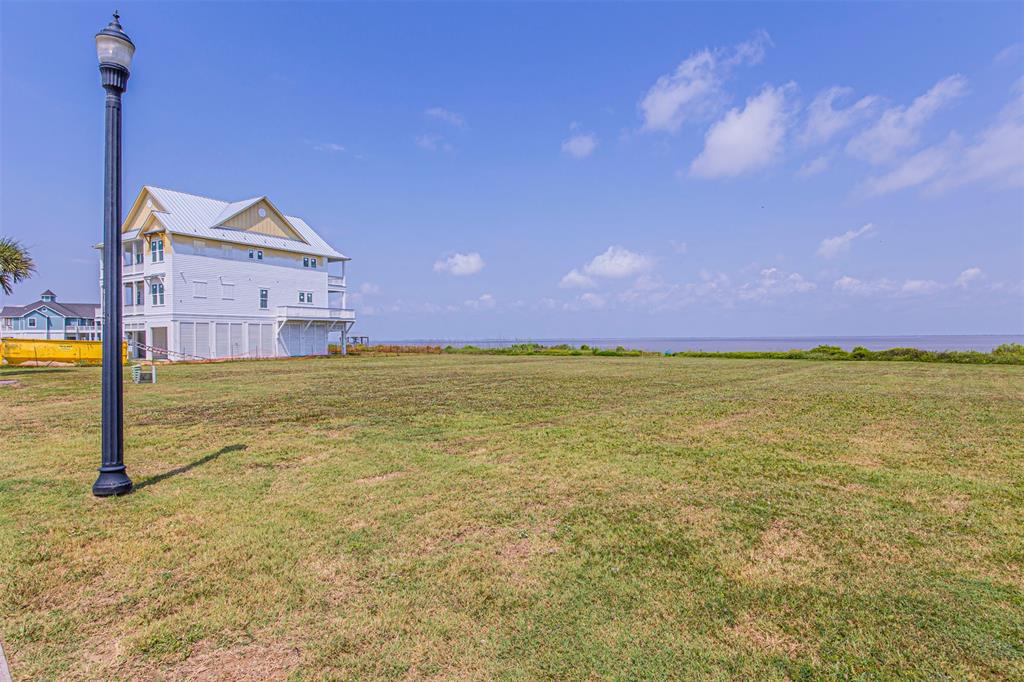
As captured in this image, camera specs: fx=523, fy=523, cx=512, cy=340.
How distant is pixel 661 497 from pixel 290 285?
34458mm

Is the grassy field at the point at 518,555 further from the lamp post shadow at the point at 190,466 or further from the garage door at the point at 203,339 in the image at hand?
the garage door at the point at 203,339

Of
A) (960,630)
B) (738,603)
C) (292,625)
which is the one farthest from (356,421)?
(960,630)

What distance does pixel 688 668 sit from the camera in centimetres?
228

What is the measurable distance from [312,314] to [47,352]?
13449mm

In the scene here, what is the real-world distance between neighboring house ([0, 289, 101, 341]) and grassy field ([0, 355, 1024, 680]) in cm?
6549

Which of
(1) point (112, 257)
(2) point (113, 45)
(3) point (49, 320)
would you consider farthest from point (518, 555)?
(3) point (49, 320)

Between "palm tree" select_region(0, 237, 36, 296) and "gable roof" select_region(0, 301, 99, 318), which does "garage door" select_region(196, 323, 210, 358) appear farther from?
"gable roof" select_region(0, 301, 99, 318)

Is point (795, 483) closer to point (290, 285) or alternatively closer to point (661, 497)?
point (661, 497)

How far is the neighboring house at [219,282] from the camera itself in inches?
1134

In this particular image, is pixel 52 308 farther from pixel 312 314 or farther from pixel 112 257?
pixel 112 257

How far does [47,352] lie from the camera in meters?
23.6

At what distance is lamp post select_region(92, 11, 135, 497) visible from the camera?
15.4 ft

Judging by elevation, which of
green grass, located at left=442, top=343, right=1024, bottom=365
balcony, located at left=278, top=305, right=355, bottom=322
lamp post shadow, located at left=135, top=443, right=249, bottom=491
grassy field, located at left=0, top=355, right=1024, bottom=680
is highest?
balcony, located at left=278, top=305, right=355, bottom=322

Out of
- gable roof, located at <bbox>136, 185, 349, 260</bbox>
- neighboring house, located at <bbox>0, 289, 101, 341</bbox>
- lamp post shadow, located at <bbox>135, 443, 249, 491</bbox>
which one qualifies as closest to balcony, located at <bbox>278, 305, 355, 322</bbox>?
gable roof, located at <bbox>136, 185, 349, 260</bbox>
